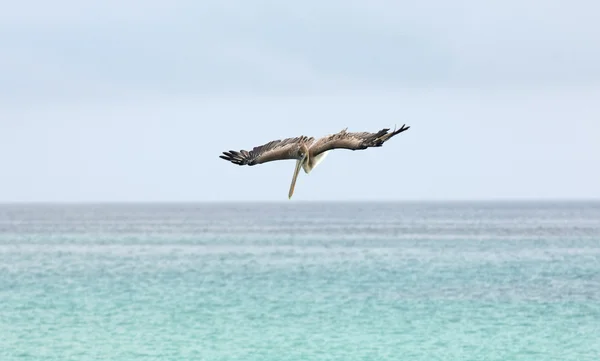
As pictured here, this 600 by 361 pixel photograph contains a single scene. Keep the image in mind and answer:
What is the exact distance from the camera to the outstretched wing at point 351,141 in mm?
15445

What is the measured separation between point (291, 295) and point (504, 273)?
17811mm

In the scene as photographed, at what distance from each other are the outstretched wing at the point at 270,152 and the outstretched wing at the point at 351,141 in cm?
24

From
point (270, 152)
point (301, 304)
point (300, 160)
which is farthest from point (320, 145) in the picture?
point (301, 304)

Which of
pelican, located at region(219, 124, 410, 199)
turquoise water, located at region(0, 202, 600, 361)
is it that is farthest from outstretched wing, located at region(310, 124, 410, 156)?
turquoise water, located at region(0, 202, 600, 361)

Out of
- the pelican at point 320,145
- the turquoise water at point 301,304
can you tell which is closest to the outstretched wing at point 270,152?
the pelican at point 320,145

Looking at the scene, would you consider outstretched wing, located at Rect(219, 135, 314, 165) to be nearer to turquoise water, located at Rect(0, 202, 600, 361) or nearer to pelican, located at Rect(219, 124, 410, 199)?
pelican, located at Rect(219, 124, 410, 199)

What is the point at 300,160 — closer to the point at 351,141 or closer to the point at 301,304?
the point at 351,141

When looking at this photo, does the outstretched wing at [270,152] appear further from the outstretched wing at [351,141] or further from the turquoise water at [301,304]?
the turquoise water at [301,304]

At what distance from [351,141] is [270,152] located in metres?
1.51

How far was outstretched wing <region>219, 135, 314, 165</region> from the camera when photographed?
1583 centimetres

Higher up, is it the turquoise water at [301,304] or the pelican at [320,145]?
the pelican at [320,145]

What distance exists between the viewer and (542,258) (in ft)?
265

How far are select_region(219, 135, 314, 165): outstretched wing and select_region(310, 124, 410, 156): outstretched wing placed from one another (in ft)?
0.80

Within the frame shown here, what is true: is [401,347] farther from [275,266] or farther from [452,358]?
[275,266]
